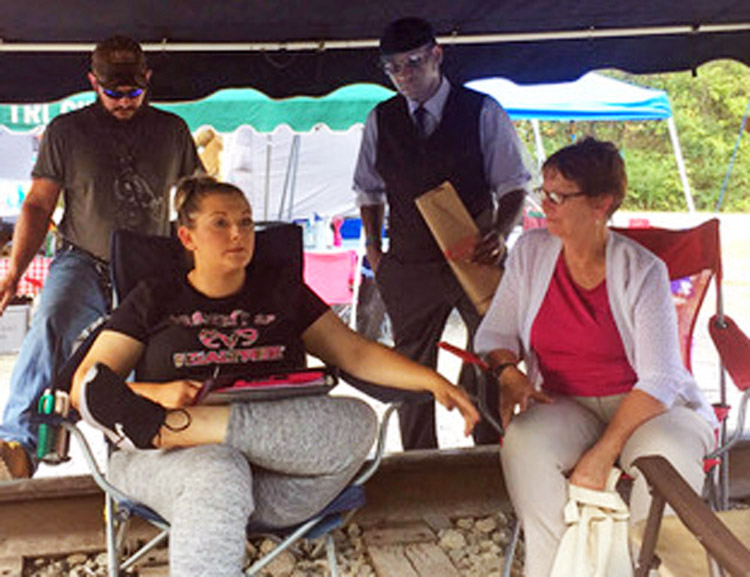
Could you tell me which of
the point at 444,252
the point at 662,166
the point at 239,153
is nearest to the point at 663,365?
the point at 444,252

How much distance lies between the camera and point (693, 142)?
2273 cm

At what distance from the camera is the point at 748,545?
2.05 metres

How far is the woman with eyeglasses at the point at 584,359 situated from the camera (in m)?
2.55

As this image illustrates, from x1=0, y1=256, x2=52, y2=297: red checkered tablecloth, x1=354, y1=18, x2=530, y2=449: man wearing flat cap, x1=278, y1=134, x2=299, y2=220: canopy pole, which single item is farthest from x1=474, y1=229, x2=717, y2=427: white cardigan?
x1=278, y1=134, x2=299, y2=220: canopy pole

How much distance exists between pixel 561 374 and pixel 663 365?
346mm

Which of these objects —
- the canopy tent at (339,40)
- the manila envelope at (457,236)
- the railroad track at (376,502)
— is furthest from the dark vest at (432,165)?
the railroad track at (376,502)

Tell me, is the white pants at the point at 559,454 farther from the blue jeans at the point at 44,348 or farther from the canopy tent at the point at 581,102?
the canopy tent at the point at 581,102

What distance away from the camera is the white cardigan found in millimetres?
2607

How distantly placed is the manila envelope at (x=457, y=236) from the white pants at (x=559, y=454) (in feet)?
2.99

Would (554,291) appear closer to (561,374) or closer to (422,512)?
(561,374)

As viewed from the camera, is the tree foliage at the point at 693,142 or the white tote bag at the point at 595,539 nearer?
the white tote bag at the point at 595,539

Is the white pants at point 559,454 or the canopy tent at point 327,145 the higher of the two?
the canopy tent at point 327,145

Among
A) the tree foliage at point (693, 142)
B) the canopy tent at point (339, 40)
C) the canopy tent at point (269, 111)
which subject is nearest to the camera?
the canopy tent at point (339, 40)

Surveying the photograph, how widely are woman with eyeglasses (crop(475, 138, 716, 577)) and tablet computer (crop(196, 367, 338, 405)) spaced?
0.59 meters
